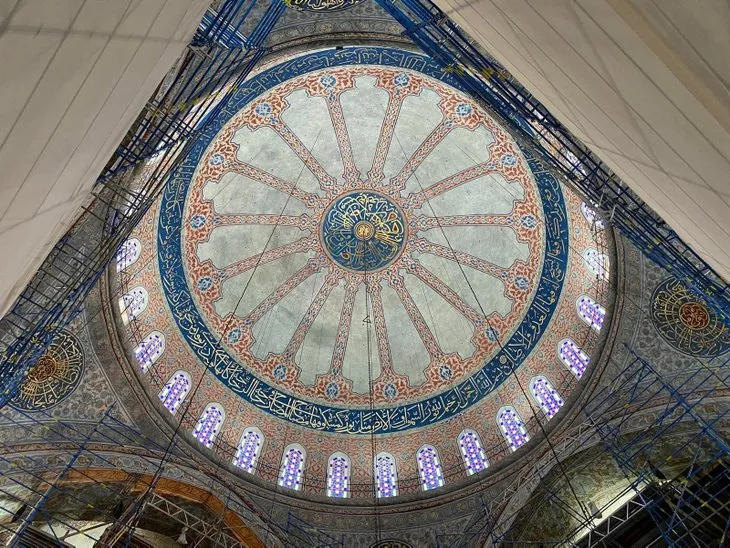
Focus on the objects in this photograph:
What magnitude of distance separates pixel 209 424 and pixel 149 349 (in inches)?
75.8

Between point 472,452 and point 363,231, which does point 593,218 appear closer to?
point 472,452

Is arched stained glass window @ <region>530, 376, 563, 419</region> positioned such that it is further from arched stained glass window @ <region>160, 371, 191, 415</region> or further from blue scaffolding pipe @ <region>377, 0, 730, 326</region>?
arched stained glass window @ <region>160, 371, 191, 415</region>

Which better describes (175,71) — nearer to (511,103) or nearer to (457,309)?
(511,103)

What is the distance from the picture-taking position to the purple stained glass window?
11680mm

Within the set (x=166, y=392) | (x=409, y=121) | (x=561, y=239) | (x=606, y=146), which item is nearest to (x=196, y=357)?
(x=166, y=392)

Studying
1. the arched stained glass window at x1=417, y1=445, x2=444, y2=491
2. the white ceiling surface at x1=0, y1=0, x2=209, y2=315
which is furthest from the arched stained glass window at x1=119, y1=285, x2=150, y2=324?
the white ceiling surface at x1=0, y1=0, x2=209, y2=315

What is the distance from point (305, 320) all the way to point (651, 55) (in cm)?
1300

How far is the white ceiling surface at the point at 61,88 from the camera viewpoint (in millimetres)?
1295

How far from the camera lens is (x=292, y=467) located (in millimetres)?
12008

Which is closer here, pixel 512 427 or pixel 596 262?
pixel 596 262

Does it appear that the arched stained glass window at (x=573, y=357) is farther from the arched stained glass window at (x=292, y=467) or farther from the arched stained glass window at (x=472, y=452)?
the arched stained glass window at (x=292, y=467)

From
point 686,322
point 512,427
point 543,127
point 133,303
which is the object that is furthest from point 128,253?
point 686,322

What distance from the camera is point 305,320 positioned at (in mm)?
14422

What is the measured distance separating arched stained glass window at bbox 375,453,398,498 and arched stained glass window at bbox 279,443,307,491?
1.58 metres
